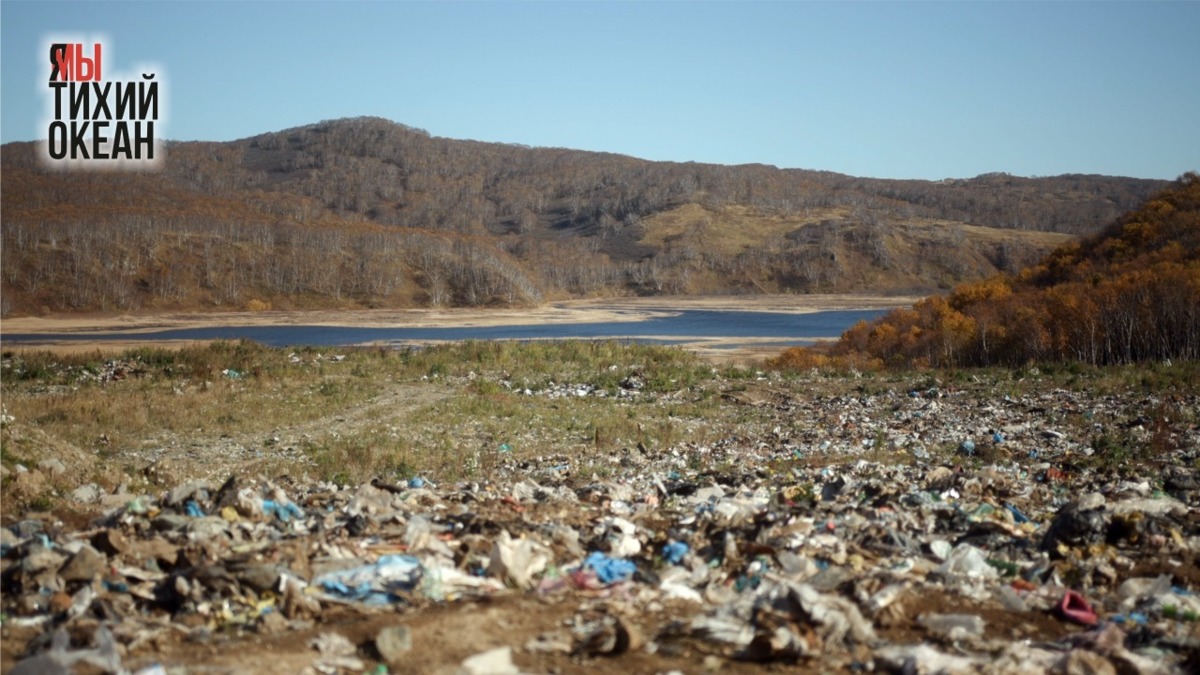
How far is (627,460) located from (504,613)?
21.8ft

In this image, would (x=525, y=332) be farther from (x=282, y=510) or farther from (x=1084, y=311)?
(x=282, y=510)

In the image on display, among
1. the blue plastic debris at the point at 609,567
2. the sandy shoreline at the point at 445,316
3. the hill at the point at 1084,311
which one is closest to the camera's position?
the blue plastic debris at the point at 609,567

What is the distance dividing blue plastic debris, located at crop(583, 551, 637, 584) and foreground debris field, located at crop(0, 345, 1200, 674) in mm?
16

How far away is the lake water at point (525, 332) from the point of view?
46.1m

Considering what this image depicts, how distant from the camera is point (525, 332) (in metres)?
54.7

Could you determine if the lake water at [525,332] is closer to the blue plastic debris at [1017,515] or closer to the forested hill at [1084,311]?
the forested hill at [1084,311]

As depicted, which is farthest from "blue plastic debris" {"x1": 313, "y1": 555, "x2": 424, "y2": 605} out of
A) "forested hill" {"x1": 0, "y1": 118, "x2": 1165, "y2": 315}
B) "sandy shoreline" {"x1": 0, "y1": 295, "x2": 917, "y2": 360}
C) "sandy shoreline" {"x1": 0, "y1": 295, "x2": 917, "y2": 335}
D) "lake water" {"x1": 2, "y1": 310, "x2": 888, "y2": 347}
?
"forested hill" {"x1": 0, "y1": 118, "x2": 1165, "y2": 315}

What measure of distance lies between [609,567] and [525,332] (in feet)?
160

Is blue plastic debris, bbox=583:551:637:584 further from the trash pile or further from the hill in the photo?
the hill

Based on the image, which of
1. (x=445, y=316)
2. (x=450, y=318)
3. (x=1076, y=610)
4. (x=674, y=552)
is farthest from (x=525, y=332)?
(x=1076, y=610)

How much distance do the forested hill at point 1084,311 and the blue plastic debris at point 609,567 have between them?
19417 millimetres

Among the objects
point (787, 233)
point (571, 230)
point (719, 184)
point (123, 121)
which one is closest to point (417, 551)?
point (123, 121)

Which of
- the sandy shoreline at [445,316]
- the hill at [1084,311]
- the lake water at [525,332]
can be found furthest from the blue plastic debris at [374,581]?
the sandy shoreline at [445,316]

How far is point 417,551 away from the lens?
20.3 feet
